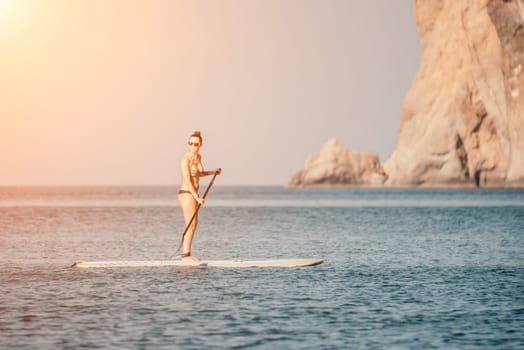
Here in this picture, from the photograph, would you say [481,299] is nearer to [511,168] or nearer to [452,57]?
[511,168]

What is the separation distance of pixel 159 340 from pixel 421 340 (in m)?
4.00

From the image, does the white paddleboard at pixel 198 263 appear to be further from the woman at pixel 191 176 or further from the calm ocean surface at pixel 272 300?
the woman at pixel 191 176

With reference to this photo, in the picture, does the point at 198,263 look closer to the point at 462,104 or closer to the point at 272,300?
the point at 272,300

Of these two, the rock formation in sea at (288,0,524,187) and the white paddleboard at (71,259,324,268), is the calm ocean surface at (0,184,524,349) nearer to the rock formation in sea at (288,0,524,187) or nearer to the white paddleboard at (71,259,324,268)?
the white paddleboard at (71,259,324,268)

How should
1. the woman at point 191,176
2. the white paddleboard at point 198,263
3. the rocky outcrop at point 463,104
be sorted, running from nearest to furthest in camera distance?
the woman at point 191,176, the white paddleboard at point 198,263, the rocky outcrop at point 463,104

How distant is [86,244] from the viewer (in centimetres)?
4038

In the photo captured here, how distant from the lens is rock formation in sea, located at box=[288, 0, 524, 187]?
15525cm

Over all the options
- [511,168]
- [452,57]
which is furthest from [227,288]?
[452,57]

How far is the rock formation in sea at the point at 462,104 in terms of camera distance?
155250mm

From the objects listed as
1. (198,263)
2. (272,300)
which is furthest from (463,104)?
(272,300)

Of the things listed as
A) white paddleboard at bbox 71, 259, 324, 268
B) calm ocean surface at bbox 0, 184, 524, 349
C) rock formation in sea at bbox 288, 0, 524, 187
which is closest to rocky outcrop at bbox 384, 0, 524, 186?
rock formation in sea at bbox 288, 0, 524, 187

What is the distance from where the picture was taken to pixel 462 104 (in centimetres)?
17912

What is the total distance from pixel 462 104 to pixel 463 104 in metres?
0.19

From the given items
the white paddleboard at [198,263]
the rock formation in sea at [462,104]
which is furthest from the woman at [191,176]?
the rock formation in sea at [462,104]
